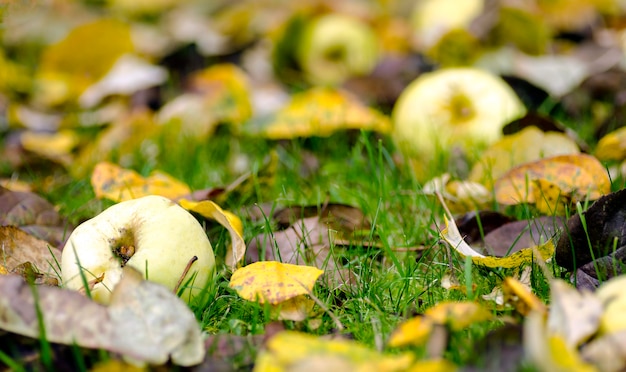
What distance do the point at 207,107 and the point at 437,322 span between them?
1.64 meters

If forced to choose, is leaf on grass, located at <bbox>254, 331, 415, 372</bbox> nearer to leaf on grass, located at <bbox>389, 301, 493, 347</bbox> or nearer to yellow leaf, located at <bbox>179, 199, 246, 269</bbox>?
leaf on grass, located at <bbox>389, 301, 493, 347</bbox>

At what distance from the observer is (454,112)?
2.11 m

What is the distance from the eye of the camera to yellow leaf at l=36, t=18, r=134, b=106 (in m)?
3.38

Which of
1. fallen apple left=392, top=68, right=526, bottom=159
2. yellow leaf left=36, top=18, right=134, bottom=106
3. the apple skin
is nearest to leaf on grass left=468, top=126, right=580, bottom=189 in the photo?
fallen apple left=392, top=68, right=526, bottom=159

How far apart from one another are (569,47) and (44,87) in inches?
87.9

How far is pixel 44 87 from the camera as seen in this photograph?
3250 mm

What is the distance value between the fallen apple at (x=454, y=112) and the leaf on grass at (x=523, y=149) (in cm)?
24

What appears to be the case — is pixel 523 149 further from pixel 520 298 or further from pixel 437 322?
pixel 437 322

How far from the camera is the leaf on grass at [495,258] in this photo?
123 cm

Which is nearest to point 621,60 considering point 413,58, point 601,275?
point 413,58

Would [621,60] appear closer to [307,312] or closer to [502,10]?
[502,10]

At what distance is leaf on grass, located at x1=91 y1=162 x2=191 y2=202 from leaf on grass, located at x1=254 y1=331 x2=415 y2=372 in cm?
80

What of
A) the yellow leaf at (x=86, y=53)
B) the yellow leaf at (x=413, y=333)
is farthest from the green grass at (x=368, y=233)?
the yellow leaf at (x=86, y=53)

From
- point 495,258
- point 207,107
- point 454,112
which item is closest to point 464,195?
point 495,258
